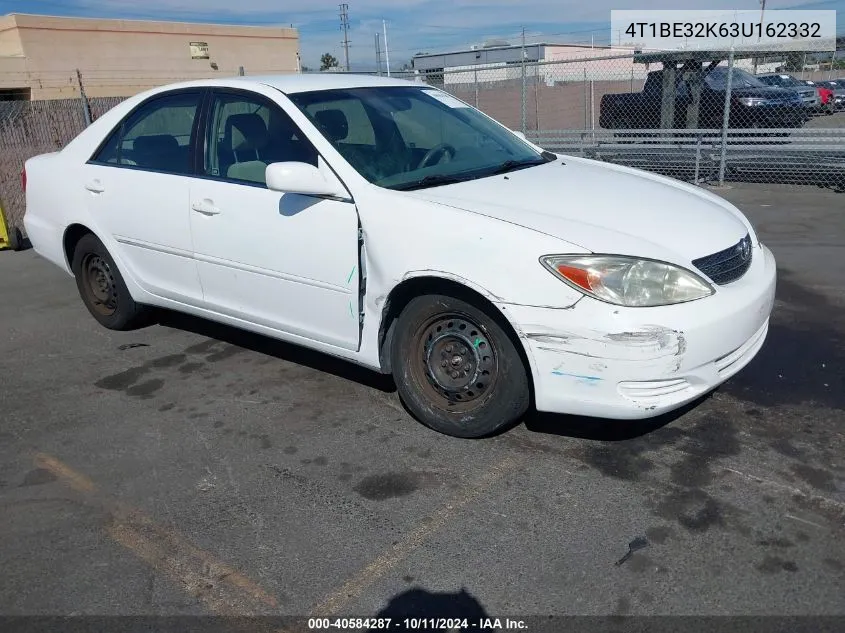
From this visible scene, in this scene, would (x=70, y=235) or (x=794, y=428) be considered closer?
(x=794, y=428)

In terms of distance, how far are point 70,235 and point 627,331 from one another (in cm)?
418

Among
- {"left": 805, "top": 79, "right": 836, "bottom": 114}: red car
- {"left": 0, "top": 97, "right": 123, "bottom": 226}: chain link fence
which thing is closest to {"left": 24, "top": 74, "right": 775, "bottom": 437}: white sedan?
{"left": 0, "top": 97, "right": 123, "bottom": 226}: chain link fence

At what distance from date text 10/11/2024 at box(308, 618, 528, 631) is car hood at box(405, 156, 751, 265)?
4.96ft

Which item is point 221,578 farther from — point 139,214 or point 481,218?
point 139,214

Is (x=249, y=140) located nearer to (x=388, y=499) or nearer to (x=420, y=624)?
(x=388, y=499)

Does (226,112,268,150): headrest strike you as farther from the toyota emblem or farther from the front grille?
the toyota emblem

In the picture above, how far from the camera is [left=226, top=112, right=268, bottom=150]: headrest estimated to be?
427 centimetres

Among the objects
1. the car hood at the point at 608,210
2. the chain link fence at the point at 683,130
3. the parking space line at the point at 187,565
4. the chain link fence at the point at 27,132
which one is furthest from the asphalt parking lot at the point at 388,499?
the chain link fence at the point at 683,130

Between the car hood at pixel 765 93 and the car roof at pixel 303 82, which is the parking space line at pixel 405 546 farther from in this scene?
the car hood at pixel 765 93

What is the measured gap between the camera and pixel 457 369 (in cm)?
364

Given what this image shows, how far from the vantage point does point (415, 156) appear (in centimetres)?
414

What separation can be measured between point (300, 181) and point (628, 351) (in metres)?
1.73

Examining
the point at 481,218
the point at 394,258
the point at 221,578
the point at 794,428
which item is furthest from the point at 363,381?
the point at 794,428

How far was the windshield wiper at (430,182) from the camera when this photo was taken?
3.78m
